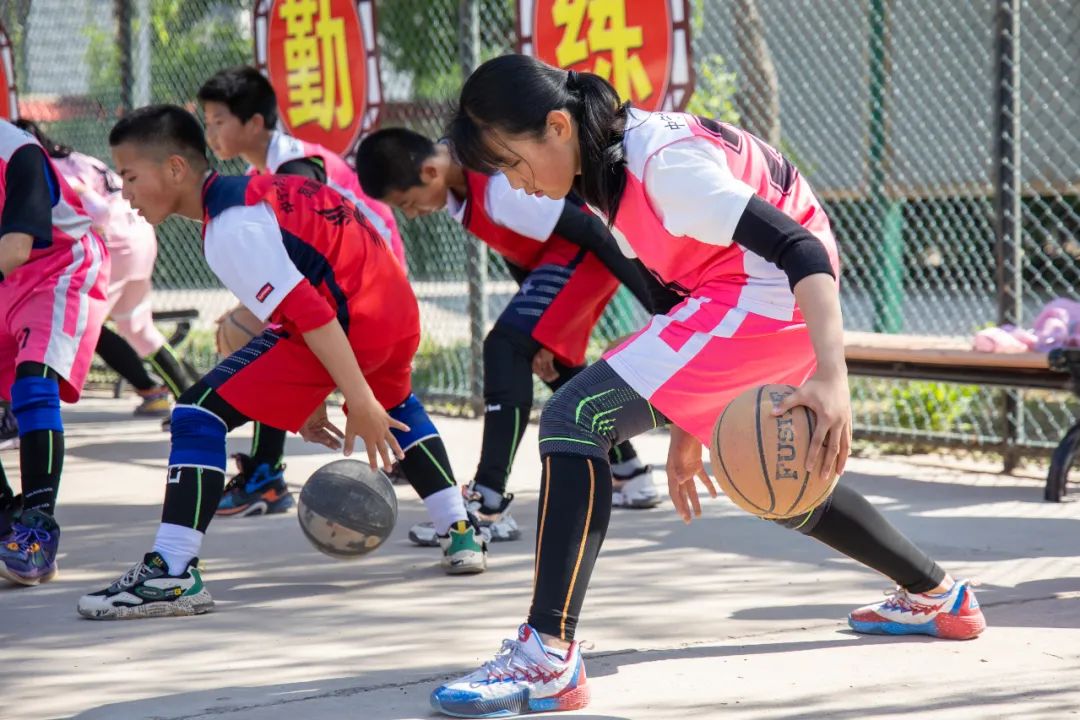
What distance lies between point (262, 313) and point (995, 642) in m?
2.23

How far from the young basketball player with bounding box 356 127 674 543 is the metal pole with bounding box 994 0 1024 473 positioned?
7.10 ft

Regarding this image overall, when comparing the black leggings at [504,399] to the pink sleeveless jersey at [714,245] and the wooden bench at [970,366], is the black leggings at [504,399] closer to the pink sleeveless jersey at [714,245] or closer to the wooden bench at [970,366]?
the pink sleeveless jersey at [714,245]

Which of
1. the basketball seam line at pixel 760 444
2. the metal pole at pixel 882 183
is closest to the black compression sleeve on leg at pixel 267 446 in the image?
the basketball seam line at pixel 760 444

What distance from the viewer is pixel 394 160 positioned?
5051 millimetres

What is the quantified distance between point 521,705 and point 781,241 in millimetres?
1189

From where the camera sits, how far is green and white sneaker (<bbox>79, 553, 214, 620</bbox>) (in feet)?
13.7

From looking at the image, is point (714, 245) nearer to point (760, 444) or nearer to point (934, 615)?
point (760, 444)

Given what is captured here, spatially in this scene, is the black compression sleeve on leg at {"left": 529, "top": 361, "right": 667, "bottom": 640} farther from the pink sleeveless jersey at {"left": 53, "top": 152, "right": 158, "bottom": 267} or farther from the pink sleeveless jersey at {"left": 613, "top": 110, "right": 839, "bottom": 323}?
the pink sleeveless jersey at {"left": 53, "top": 152, "right": 158, "bottom": 267}

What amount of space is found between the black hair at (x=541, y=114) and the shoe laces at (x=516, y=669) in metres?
1.01

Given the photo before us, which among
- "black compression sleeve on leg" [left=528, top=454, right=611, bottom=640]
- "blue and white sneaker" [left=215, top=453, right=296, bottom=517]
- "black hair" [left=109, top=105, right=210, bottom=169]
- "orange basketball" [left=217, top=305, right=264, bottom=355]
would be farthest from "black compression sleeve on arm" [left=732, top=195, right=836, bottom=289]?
"orange basketball" [left=217, top=305, right=264, bottom=355]

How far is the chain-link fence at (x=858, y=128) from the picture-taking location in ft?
26.1

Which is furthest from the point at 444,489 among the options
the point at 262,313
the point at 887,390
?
the point at 887,390

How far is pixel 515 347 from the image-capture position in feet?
17.4

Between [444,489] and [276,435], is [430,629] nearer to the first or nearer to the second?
[444,489]
